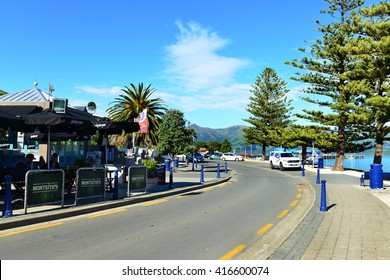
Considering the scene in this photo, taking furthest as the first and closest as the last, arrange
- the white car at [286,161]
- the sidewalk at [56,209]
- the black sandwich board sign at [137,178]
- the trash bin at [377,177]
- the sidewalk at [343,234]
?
the white car at [286,161] → the trash bin at [377,177] → the black sandwich board sign at [137,178] → the sidewalk at [56,209] → the sidewalk at [343,234]

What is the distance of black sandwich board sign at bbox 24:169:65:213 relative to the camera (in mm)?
9055

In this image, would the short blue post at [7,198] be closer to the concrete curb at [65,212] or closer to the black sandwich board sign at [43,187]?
the concrete curb at [65,212]

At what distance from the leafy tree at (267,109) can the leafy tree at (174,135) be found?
116 feet

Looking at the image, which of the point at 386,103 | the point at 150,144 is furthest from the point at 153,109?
the point at 386,103

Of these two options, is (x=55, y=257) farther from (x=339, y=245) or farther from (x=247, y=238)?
(x=339, y=245)

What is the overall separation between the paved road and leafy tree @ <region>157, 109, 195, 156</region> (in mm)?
19212

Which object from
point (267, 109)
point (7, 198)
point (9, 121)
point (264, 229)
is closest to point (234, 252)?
point (264, 229)

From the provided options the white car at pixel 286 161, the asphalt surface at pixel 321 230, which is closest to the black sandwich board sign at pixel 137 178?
the asphalt surface at pixel 321 230

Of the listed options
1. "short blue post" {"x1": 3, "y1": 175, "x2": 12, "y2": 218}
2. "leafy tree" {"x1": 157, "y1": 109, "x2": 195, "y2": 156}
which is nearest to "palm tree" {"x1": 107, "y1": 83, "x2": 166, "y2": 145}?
"leafy tree" {"x1": 157, "y1": 109, "x2": 195, "y2": 156}

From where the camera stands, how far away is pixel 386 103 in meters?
22.4

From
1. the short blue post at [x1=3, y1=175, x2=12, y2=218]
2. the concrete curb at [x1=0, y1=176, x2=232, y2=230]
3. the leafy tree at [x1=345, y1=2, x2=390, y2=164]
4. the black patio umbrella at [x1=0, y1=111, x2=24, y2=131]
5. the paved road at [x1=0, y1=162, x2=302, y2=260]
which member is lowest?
the paved road at [x1=0, y1=162, x2=302, y2=260]

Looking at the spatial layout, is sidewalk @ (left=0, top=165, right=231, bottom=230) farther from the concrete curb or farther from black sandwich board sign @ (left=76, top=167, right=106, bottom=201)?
black sandwich board sign @ (left=76, top=167, right=106, bottom=201)

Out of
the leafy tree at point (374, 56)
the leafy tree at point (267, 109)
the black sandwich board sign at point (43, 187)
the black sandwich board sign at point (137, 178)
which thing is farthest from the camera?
the leafy tree at point (267, 109)

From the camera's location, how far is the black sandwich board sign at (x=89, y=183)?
10719 mm
